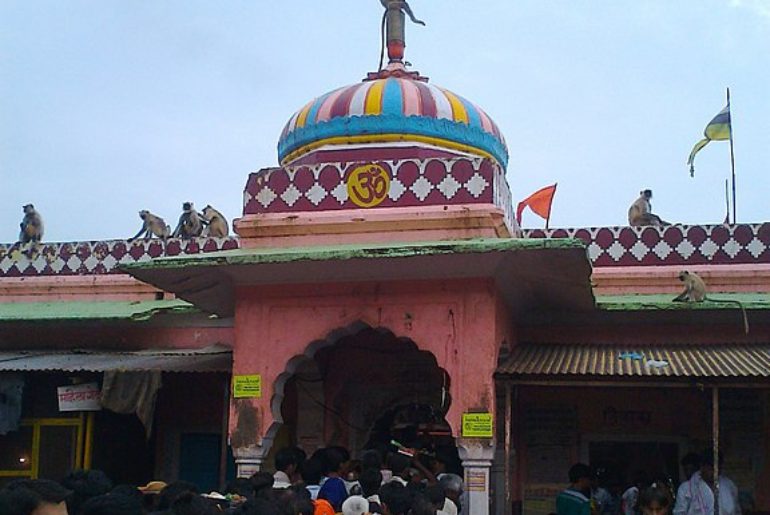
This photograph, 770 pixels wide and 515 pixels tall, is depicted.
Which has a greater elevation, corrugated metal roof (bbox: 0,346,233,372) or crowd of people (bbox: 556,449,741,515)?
corrugated metal roof (bbox: 0,346,233,372)

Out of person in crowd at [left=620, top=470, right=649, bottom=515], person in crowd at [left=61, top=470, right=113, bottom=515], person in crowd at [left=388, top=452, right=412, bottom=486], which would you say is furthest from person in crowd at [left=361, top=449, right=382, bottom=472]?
person in crowd at [left=620, top=470, right=649, bottom=515]

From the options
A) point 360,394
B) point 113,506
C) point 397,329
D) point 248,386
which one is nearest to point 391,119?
point 360,394

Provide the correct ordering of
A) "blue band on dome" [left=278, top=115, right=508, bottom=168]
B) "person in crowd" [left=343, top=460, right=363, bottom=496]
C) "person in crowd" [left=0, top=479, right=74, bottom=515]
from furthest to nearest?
1. "blue band on dome" [left=278, top=115, right=508, bottom=168]
2. "person in crowd" [left=343, top=460, right=363, bottom=496]
3. "person in crowd" [left=0, top=479, right=74, bottom=515]

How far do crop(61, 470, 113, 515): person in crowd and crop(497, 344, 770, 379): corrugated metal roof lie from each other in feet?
13.6

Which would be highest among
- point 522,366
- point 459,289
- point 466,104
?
point 466,104

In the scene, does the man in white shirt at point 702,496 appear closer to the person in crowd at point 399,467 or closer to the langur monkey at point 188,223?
the person in crowd at point 399,467

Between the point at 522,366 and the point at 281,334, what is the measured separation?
7.36 feet

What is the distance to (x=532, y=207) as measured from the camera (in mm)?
12047

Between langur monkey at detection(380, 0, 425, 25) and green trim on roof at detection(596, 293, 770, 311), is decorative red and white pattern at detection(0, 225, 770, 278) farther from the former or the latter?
langur monkey at detection(380, 0, 425, 25)

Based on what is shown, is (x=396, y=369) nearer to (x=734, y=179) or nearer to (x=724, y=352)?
(x=724, y=352)

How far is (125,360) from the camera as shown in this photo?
1053 cm

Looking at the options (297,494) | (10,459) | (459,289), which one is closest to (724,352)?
(459,289)

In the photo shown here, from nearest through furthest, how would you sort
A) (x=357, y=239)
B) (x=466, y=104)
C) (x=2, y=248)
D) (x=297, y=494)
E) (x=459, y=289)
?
(x=297, y=494), (x=459, y=289), (x=357, y=239), (x=466, y=104), (x=2, y=248)

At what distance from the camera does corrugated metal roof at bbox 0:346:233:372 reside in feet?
32.9
